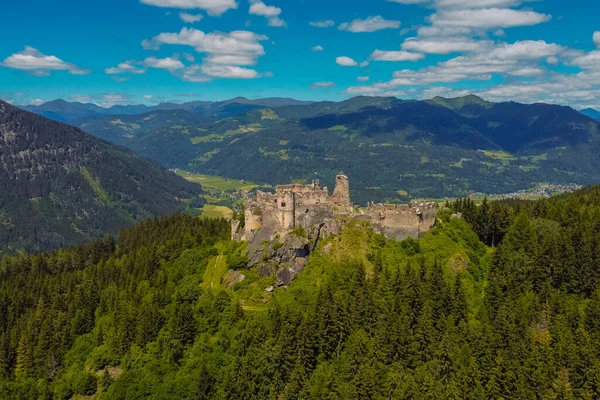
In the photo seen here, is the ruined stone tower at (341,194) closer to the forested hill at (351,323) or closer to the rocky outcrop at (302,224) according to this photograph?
the rocky outcrop at (302,224)

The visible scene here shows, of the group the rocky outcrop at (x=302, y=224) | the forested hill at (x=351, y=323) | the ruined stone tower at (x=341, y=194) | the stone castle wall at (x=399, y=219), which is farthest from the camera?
the ruined stone tower at (x=341, y=194)

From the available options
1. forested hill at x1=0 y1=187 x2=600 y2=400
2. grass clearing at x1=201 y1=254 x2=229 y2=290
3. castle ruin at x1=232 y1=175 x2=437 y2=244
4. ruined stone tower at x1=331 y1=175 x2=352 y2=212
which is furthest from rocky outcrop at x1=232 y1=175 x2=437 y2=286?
grass clearing at x1=201 y1=254 x2=229 y2=290

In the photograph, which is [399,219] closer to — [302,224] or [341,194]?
[341,194]

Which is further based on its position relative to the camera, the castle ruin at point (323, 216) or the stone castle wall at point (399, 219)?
the castle ruin at point (323, 216)

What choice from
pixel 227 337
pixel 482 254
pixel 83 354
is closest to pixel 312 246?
pixel 227 337

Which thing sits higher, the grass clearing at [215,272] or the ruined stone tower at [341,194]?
the ruined stone tower at [341,194]

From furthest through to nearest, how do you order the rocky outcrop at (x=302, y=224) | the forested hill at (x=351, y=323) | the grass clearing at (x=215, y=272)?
1. the grass clearing at (x=215, y=272)
2. the rocky outcrop at (x=302, y=224)
3. the forested hill at (x=351, y=323)

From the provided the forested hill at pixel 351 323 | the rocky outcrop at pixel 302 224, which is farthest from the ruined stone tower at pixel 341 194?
the forested hill at pixel 351 323

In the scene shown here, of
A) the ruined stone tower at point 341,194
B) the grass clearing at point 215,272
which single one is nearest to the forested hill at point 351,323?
the grass clearing at point 215,272

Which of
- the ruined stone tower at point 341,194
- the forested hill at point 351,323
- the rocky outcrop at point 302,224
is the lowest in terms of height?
the forested hill at point 351,323
